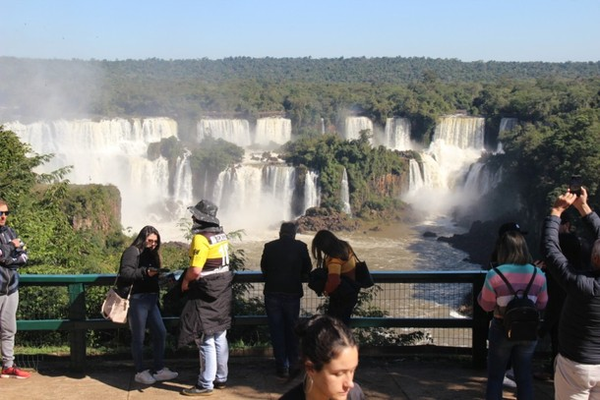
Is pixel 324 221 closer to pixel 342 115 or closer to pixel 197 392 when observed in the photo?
pixel 342 115

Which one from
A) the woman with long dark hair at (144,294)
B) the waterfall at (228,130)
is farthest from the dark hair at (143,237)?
the waterfall at (228,130)

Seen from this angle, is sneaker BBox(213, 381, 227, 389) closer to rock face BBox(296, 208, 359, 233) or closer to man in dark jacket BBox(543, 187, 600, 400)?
man in dark jacket BBox(543, 187, 600, 400)

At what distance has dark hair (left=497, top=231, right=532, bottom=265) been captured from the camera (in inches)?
185

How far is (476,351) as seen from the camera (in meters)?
6.13

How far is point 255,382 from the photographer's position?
5.86m

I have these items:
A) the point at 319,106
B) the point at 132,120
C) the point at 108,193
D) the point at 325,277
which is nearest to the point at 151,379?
the point at 325,277

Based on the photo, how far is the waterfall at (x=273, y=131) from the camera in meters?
65.1

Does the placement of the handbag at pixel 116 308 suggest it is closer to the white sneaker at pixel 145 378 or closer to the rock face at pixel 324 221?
the white sneaker at pixel 145 378

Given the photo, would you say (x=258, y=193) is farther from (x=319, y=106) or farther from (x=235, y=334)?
(x=235, y=334)

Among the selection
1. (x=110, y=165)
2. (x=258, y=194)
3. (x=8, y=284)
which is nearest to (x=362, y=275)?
(x=8, y=284)

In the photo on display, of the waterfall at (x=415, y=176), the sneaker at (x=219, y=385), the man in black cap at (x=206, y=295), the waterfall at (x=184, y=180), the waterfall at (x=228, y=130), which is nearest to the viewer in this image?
the man in black cap at (x=206, y=295)

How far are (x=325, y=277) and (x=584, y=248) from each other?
1.76m

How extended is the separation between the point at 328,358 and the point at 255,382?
3.22 meters

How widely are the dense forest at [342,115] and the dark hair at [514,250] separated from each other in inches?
316
